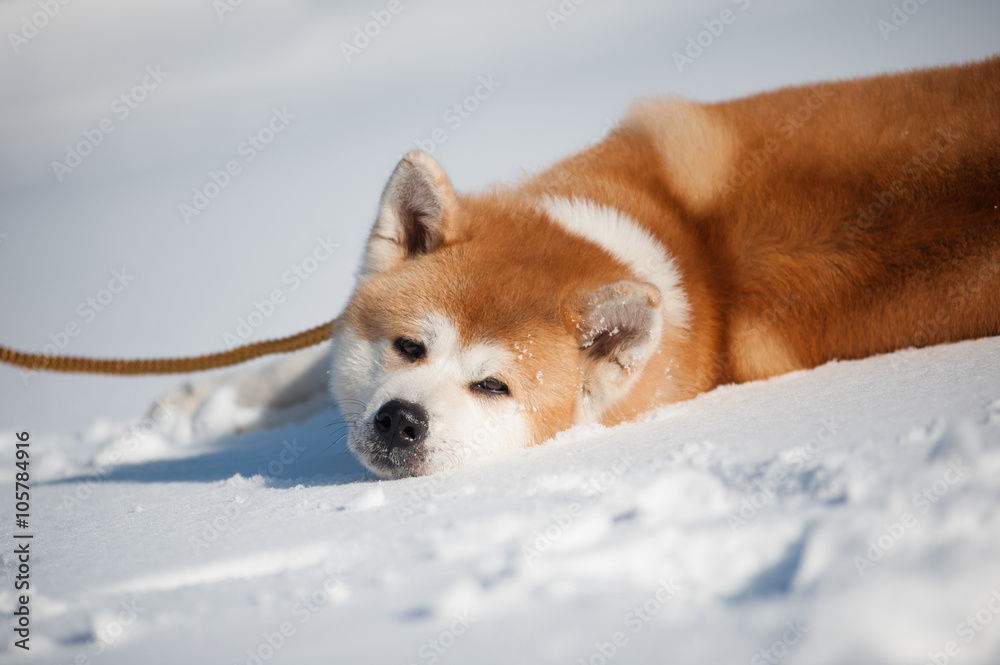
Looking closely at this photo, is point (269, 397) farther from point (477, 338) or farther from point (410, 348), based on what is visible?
point (477, 338)

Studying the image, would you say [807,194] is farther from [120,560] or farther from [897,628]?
[120,560]

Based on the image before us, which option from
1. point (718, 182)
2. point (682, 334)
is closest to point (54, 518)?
point (682, 334)

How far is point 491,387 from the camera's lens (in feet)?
8.21

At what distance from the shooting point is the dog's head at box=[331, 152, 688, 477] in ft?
7.80

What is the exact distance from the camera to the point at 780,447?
5.86 ft

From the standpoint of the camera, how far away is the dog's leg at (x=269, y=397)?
4.69 meters

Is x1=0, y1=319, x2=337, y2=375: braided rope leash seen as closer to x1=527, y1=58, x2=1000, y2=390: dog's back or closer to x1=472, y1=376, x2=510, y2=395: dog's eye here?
x1=472, y1=376, x2=510, y2=395: dog's eye

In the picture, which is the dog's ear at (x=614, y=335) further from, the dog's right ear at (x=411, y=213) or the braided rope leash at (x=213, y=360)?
the braided rope leash at (x=213, y=360)

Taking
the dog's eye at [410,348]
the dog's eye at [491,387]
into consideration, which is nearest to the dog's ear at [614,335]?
the dog's eye at [491,387]

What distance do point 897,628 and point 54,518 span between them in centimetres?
272

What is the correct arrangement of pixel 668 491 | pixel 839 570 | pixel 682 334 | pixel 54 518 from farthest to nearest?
pixel 682 334 < pixel 54 518 < pixel 668 491 < pixel 839 570

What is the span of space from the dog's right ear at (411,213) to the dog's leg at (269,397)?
191 centimetres

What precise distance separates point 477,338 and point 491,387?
195mm

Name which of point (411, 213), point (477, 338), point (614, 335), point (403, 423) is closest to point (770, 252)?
point (614, 335)
